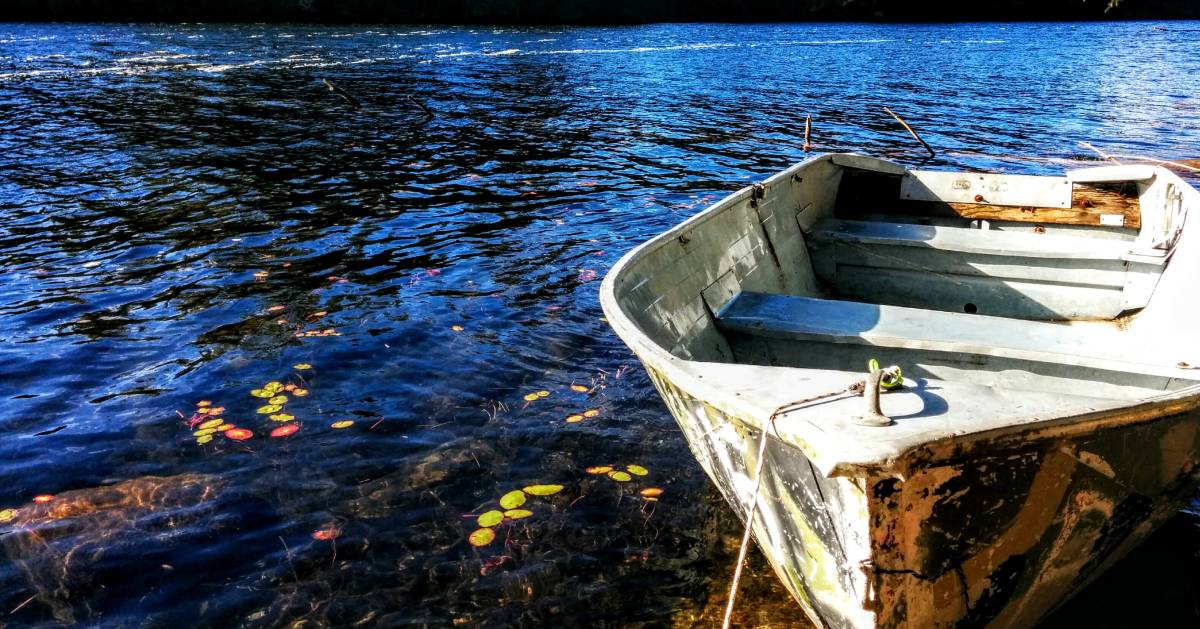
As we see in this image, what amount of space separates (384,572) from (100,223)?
381 inches

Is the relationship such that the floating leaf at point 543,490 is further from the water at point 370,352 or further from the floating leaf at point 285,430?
the floating leaf at point 285,430

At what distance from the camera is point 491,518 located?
518cm

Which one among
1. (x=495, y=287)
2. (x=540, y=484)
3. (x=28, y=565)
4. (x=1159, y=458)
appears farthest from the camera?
(x=495, y=287)

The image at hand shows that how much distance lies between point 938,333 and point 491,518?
10.5 ft

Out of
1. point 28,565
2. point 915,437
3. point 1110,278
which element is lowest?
point 28,565

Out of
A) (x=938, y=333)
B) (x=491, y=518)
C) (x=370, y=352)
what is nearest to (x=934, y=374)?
(x=938, y=333)

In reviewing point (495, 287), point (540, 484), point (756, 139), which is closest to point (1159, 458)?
point (540, 484)

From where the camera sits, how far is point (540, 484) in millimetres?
5562

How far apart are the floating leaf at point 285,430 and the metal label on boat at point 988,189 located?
686 centimetres

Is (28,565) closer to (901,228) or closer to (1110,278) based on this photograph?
(901,228)

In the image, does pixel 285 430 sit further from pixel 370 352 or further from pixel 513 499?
pixel 513 499

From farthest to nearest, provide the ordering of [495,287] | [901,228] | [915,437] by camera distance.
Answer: [495,287] < [901,228] < [915,437]

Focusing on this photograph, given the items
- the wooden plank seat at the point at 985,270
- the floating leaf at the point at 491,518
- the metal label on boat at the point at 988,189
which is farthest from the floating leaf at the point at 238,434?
the metal label on boat at the point at 988,189

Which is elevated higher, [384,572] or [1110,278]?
[1110,278]
